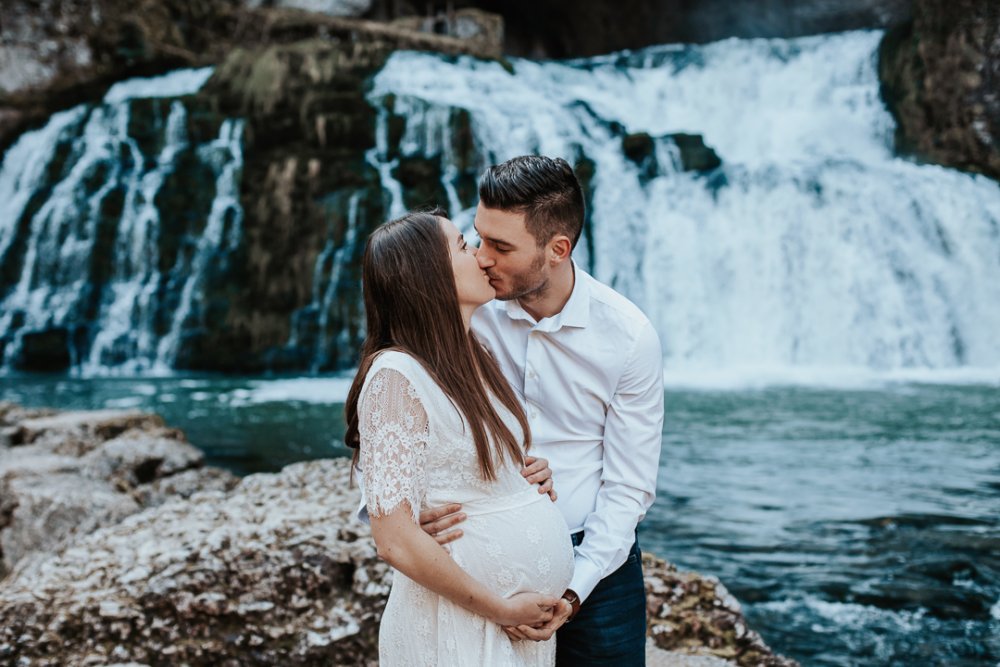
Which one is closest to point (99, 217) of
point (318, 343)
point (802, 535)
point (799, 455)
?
point (318, 343)

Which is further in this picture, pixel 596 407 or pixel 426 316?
pixel 596 407

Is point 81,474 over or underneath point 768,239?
underneath

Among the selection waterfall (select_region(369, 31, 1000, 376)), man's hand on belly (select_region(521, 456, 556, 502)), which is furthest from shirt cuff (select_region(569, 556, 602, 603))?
waterfall (select_region(369, 31, 1000, 376))

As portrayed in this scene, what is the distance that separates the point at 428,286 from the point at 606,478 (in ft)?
2.32

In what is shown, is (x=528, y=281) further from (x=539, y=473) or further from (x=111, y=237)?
(x=111, y=237)

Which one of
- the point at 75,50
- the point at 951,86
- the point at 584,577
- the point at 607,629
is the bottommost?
the point at 607,629

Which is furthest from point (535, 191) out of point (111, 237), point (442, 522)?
point (111, 237)

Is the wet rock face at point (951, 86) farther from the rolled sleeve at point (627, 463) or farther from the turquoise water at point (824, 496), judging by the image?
the rolled sleeve at point (627, 463)

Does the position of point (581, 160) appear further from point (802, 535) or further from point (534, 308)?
point (534, 308)

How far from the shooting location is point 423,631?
2000 millimetres

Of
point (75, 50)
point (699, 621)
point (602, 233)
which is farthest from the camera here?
point (75, 50)

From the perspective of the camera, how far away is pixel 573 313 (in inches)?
89.7

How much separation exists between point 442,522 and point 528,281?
2.19ft

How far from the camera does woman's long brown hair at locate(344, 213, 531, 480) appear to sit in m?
1.96
